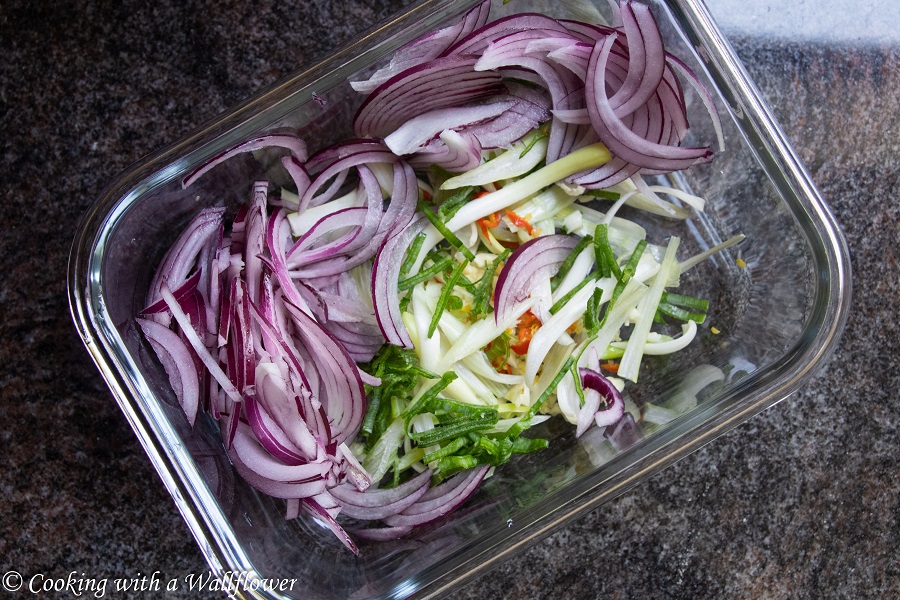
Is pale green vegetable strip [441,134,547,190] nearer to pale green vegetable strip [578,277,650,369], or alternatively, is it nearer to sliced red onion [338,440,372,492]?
pale green vegetable strip [578,277,650,369]

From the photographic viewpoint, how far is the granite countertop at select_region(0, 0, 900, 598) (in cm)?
122

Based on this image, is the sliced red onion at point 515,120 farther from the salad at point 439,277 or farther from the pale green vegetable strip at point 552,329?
the pale green vegetable strip at point 552,329

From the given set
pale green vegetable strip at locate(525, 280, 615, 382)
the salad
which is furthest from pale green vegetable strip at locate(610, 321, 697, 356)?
pale green vegetable strip at locate(525, 280, 615, 382)

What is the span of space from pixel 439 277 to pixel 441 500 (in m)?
0.36

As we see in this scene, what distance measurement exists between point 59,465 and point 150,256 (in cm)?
41

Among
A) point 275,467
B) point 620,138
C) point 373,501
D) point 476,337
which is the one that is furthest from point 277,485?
point 620,138

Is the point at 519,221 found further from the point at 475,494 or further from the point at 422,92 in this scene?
the point at 475,494

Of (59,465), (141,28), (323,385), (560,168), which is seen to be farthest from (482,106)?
(59,465)

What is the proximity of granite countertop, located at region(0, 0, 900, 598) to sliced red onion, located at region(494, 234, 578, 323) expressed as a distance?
0.41 m

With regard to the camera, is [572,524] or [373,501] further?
[572,524]

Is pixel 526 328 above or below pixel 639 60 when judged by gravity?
below

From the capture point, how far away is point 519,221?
1.17 meters

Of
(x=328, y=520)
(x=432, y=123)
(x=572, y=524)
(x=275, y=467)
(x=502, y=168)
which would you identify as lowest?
(x=572, y=524)

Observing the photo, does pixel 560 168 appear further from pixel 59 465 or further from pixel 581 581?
pixel 59 465
